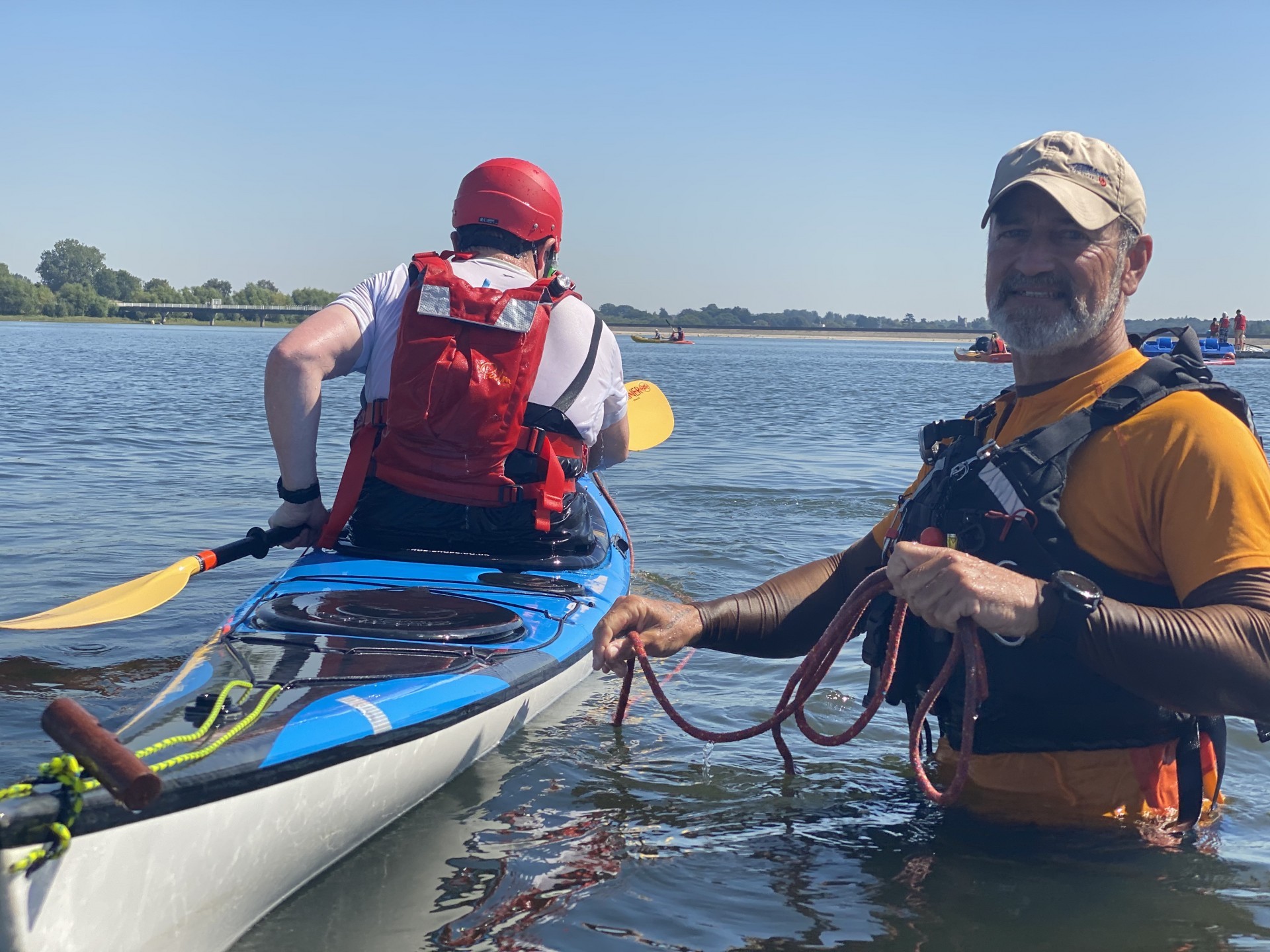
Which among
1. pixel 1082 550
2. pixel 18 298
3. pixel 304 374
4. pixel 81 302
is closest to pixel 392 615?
pixel 304 374

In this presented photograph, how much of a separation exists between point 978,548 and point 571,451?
225 cm

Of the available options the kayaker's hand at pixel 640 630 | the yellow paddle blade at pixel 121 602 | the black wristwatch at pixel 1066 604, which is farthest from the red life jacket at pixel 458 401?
the black wristwatch at pixel 1066 604

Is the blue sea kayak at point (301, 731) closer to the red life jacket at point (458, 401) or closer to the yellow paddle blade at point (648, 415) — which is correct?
the red life jacket at point (458, 401)

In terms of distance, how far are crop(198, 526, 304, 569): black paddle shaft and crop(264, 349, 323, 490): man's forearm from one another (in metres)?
0.29

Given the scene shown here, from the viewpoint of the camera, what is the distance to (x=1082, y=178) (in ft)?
8.42

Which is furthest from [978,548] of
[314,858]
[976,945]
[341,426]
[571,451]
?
[341,426]

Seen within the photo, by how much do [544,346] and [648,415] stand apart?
2917mm

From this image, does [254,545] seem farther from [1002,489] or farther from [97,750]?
[1002,489]

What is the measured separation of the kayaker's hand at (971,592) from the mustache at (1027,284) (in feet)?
2.39

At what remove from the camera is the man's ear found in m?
2.69

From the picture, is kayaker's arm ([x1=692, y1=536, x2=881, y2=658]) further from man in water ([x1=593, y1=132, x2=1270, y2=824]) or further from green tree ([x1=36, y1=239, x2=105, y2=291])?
green tree ([x1=36, y1=239, x2=105, y2=291])

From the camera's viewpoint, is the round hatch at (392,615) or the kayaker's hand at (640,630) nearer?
the kayaker's hand at (640,630)

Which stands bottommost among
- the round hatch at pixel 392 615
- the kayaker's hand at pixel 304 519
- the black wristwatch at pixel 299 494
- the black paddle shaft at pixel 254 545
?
the round hatch at pixel 392 615

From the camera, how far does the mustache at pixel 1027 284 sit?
260 cm
